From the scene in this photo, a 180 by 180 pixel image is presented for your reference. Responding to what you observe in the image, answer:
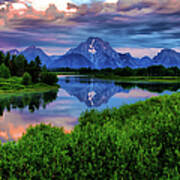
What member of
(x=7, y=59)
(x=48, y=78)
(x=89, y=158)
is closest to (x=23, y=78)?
(x=48, y=78)

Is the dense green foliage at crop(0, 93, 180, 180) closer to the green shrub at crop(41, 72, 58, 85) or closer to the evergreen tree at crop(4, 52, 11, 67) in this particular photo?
the green shrub at crop(41, 72, 58, 85)

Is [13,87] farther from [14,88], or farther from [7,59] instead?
[7,59]

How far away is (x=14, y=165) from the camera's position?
555 centimetres

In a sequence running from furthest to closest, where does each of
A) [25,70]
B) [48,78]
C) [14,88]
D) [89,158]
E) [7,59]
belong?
[7,59] < [25,70] < [48,78] < [14,88] < [89,158]

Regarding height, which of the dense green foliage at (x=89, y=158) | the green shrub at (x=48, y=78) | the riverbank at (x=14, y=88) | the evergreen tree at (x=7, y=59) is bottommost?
the riverbank at (x=14, y=88)

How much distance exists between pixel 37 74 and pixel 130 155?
104m

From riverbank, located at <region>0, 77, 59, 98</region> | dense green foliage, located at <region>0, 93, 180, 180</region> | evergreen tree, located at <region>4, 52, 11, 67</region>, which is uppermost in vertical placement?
evergreen tree, located at <region>4, 52, 11, 67</region>

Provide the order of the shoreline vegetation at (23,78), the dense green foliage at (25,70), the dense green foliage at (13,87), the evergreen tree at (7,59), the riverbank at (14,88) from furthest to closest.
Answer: the evergreen tree at (7,59) → the dense green foliage at (25,70) → the shoreline vegetation at (23,78) → the dense green foliage at (13,87) → the riverbank at (14,88)

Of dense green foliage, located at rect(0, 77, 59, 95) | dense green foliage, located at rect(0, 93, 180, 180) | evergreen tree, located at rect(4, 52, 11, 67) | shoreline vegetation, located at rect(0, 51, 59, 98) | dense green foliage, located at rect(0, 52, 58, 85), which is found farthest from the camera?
evergreen tree, located at rect(4, 52, 11, 67)

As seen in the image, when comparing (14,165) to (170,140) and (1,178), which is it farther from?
(170,140)

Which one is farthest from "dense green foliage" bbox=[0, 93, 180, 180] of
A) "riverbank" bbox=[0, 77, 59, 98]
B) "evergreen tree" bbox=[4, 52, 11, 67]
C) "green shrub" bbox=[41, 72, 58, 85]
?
"evergreen tree" bbox=[4, 52, 11, 67]

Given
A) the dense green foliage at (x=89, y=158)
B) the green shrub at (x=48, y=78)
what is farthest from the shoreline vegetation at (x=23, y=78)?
the dense green foliage at (x=89, y=158)

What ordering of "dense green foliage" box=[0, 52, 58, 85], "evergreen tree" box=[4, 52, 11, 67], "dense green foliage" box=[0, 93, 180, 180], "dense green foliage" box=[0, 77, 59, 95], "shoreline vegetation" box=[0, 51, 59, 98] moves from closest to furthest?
1. "dense green foliage" box=[0, 93, 180, 180]
2. "dense green foliage" box=[0, 77, 59, 95]
3. "shoreline vegetation" box=[0, 51, 59, 98]
4. "dense green foliage" box=[0, 52, 58, 85]
5. "evergreen tree" box=[4, 52, 11, 67]

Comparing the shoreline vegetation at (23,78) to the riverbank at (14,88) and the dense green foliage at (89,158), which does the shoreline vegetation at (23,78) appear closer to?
the riverbank at (14,88)
